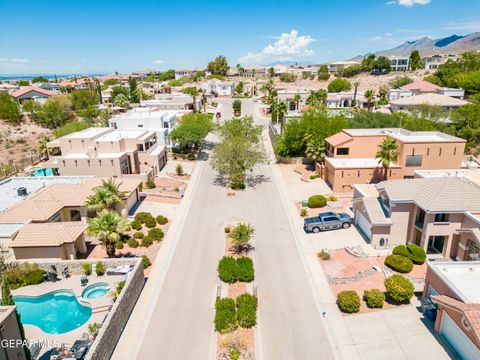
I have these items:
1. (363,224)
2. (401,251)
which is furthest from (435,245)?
(363,224)

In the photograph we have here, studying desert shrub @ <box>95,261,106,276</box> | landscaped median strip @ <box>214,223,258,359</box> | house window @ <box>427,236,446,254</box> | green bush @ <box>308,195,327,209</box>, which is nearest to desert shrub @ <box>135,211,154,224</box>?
desert shrub @ <box>95,261,106,276</box>

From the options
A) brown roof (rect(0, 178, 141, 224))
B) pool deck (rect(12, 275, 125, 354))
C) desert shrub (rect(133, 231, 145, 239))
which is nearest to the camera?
pool deck (rect(12, 275, 125, 354))

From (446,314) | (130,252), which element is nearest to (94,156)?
(130,252)

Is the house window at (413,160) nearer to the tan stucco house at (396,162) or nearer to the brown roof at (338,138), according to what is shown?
the tan stucco house at (396,162)

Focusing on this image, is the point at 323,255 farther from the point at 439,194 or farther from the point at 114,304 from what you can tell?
the point at 114,304

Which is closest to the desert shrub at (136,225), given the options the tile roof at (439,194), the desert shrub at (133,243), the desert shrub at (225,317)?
the desert shrub at (133,243)

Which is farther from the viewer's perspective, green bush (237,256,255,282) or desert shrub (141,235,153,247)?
desert shrub (141,235,153,247)

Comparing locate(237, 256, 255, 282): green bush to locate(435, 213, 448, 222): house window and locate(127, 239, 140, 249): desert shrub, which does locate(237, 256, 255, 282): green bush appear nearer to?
locate(127, 239, 140, 249): desert shrub
